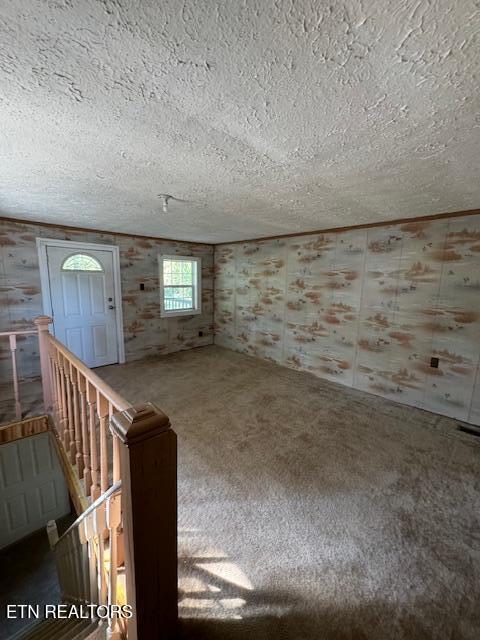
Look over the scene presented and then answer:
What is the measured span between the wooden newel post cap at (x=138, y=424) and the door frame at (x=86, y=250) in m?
3.73

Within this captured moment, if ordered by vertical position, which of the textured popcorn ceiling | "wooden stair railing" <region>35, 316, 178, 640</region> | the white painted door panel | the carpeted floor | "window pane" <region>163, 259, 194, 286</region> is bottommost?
the white painted door panel

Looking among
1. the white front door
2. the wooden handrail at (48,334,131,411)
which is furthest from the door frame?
the wooden handrail at (48,334,131,411)

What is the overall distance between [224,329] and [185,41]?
4.91m

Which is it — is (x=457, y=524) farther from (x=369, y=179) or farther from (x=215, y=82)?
(x=215, y=82)

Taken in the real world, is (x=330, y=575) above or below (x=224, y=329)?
below

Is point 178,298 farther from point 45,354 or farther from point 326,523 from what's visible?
point 326,523

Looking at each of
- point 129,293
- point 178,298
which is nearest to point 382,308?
point 178,298

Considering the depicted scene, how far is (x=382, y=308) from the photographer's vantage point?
3.30 metres

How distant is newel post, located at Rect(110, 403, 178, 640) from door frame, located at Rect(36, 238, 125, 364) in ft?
12.3

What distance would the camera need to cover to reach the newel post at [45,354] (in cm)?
241

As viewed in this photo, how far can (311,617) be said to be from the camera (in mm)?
1157

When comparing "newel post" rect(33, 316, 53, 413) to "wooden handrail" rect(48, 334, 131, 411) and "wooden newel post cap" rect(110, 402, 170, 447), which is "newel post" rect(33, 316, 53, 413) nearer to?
"wooden handrail" rect(48, 334, 131, 411)

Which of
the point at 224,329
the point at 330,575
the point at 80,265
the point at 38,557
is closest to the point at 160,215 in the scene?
the point at 80,265

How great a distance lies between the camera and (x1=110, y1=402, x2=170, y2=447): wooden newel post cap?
2.48ft
